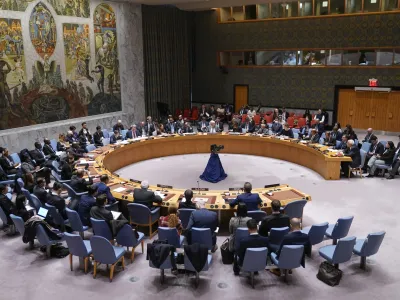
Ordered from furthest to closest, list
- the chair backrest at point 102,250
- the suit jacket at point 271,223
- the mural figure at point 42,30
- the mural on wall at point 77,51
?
1. the mural on wall at point 77,51
2. the mural figure at point 42,30
3. the suit jacket at point 271,223
4. the chair backrest at point 102,250

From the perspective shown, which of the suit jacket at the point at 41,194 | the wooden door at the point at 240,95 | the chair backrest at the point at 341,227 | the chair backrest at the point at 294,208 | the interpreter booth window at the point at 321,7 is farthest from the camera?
the wooden door at the point at 240,95

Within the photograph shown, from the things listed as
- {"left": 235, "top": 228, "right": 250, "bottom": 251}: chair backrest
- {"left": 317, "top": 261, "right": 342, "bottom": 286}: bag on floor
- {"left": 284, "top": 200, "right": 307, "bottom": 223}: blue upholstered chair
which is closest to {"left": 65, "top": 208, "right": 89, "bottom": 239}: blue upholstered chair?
{"left": 235, "top": 228, "right": 250, "bottom": 251}: chair backrest

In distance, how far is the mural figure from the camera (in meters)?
14.3

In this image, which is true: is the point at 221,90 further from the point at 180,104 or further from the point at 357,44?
the point at 357,44

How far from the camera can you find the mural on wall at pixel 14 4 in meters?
13.1

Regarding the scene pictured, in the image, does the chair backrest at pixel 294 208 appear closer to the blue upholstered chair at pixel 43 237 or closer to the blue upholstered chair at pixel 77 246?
the blue upholstered chair at pixel 77 246

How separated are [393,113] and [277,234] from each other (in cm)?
1450

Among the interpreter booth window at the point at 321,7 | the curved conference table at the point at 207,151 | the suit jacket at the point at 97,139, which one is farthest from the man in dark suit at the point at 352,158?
the interpreter booth window at the point at 321,7

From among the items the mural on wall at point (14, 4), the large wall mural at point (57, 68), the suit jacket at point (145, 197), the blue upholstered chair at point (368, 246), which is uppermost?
the mural on wall at point (14, 4)

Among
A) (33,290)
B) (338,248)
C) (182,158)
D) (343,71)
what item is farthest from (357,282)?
(343,71)

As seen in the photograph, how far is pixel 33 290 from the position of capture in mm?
6180

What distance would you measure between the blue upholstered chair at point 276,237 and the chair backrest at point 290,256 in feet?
1.13

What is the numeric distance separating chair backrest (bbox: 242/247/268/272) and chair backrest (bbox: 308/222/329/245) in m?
1.26

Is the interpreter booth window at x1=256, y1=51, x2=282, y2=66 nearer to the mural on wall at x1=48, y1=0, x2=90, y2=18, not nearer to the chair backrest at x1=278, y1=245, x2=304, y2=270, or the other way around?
the mural on wall at x1=48, y1=0, x2=90, y2=18
